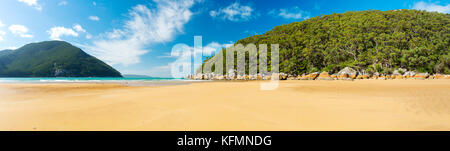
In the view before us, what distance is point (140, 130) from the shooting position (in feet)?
7.01

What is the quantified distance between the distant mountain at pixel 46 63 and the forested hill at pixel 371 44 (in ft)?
338

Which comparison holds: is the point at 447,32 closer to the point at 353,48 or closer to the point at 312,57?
the point at 353,48

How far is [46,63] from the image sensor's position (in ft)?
259

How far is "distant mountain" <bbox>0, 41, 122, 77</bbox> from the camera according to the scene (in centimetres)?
7256

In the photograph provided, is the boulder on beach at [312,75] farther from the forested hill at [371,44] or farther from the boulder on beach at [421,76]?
the boulder on beach at [421,76]

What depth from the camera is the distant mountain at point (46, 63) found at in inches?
2857

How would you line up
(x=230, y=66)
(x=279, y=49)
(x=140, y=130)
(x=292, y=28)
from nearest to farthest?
(x=140, y=130)
(x=279, y=49)
(x=230, y=66)
(x=292, y=28)

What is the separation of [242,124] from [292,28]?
191ft

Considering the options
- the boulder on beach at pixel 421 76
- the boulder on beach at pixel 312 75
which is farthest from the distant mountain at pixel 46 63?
the boulder on beach at pixel 421 76

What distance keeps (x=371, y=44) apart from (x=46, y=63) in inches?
5465

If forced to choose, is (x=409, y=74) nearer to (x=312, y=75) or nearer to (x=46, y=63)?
(x=312, y=75)

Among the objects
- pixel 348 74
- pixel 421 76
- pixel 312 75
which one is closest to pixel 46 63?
pixel 312 75

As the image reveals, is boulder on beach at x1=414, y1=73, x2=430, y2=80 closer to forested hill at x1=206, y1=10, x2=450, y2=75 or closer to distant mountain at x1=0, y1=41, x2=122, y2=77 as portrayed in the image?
forested hill at x1=206, y1=10, x2=450, y2=75
